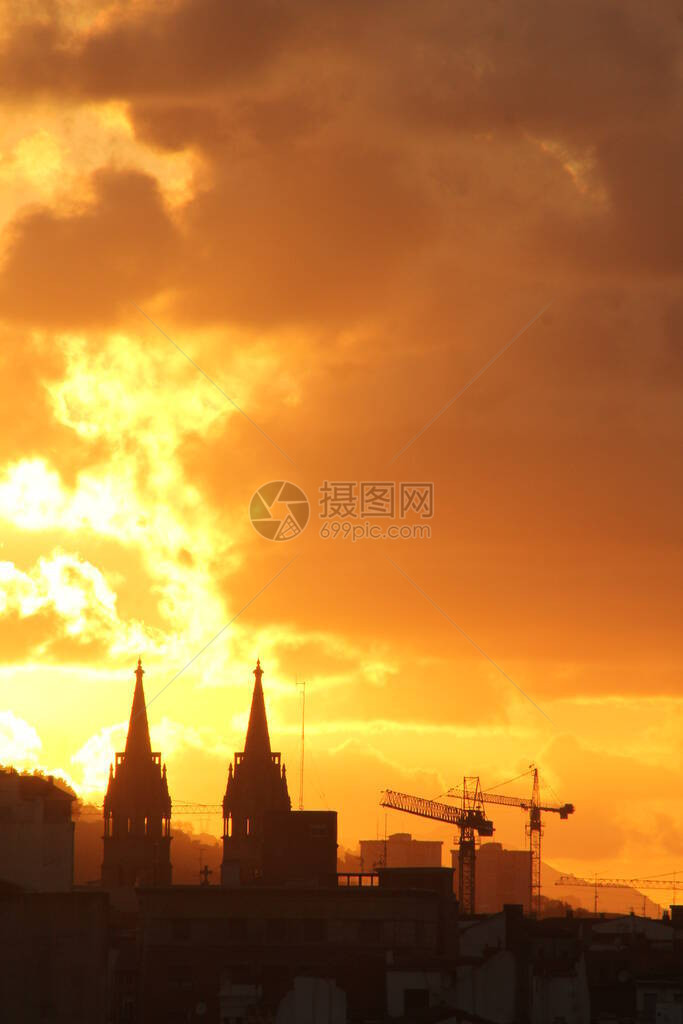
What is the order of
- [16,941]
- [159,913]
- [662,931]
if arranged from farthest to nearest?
[662,931]
[159,913]
[16,941]

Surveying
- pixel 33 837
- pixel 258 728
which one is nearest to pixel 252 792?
pixel 258 728

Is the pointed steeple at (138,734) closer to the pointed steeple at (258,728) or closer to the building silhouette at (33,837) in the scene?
the pointed steeple at (258,728)

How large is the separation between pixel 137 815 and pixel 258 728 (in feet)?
50.3

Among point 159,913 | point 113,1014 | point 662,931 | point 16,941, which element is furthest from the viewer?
point 662,931

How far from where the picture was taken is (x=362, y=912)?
11500cm

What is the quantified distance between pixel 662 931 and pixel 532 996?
27737 mm

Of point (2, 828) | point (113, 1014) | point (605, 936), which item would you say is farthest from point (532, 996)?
point (2, 828)

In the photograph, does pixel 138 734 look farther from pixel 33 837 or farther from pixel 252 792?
pixel 33 837

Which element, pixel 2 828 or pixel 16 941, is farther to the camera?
pixel 2 828

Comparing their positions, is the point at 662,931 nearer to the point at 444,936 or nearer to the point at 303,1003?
the point at 444,936

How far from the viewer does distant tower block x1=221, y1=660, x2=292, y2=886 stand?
179 metres

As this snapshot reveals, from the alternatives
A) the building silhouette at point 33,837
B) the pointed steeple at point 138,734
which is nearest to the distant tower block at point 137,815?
the pointed steeple at point 138,734

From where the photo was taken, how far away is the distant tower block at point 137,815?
576ft

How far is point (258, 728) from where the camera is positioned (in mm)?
189125
